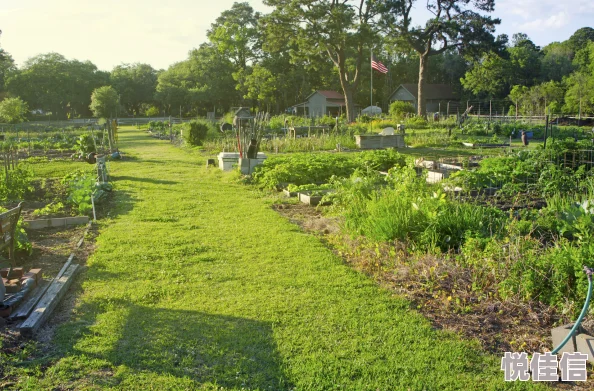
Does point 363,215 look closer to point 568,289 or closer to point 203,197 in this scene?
point 568,289

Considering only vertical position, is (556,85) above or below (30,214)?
above

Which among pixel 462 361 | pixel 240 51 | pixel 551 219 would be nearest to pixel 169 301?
pixel 462 361

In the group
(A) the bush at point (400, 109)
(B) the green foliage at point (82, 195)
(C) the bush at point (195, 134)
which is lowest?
(B) the green foliage at point (82, 195)

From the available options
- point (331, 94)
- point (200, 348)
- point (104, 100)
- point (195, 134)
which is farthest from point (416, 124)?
point (200, 348)

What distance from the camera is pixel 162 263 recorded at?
588cm

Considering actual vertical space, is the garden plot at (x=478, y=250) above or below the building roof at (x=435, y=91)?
below

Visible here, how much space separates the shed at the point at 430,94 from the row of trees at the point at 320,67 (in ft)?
4.90

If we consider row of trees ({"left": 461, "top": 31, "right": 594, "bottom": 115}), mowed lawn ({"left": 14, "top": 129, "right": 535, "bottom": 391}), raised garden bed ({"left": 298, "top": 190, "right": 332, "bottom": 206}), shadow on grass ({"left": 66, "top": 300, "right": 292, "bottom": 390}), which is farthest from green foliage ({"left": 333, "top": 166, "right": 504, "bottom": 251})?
row of trees ({"left": 461, "top": 31, "right": 594, "bottom": 115})

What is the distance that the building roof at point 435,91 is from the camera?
62281 mm

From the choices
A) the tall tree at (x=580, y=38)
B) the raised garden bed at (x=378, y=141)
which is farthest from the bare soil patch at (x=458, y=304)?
the tall tree at (x=580, y=38)

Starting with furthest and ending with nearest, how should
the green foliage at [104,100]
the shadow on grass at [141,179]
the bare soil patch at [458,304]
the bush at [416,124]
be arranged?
the green foliage at [104,100] → the bush at [416,124] → the shadow on grass at [141,179] → the bare soil patch at [458,304]

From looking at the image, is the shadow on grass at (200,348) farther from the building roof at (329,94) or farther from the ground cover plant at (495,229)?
the building roof at (329,94)

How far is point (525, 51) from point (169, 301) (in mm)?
64340

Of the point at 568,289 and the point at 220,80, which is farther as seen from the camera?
the point at 220,80
